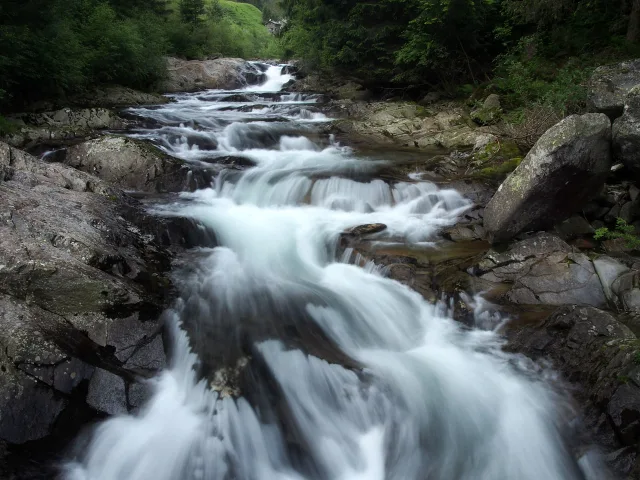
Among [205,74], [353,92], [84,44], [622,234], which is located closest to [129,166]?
[622,234]

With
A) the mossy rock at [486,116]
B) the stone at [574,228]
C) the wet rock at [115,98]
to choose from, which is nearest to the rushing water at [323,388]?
the stone at [574,228]

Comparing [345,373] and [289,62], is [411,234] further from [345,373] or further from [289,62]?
[289,62]

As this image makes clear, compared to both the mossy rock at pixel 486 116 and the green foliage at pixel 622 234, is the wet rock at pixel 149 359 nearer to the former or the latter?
the green foliage at pixel 622 234

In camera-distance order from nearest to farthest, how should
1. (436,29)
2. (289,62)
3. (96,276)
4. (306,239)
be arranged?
(96,276), (306,239), (436,29), (289,62)

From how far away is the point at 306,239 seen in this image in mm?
7367

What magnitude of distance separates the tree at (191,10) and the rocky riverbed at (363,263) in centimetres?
2475

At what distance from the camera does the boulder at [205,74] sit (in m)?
22.8

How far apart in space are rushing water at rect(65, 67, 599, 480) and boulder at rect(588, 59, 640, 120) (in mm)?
2698

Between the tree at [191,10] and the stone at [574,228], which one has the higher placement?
the tree at [191,10]

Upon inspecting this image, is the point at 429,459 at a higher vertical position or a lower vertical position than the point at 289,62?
lower

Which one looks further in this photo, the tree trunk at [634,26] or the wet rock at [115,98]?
the wet rock at [115,98]

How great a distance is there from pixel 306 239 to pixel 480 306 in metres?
3.14

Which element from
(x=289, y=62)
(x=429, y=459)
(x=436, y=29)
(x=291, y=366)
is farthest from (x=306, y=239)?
(x=289, y=62)

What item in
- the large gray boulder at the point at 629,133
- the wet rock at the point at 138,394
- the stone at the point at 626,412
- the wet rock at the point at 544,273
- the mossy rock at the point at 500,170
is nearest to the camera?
the stone at the point at 626,412
